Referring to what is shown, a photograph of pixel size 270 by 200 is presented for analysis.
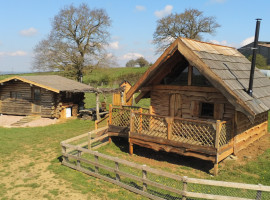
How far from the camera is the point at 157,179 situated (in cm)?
894

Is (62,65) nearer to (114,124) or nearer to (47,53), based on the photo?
(47,53)

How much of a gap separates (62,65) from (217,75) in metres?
36.8

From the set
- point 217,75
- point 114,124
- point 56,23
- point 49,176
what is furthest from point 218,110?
point 56,23

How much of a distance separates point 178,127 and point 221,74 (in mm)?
3429

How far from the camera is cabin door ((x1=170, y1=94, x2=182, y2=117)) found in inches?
466

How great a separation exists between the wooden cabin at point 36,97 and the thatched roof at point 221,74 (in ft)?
40.9

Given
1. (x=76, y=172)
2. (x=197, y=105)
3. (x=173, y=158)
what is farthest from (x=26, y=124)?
(x=197, y=105)

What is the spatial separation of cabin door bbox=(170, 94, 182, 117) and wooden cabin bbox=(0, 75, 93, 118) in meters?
11.2

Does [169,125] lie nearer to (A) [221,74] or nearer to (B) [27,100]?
(A) [221,74]

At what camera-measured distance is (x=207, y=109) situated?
37.2ft

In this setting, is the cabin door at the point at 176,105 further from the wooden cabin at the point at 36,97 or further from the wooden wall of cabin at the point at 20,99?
the wooden wall of cabin at the point at 20,99

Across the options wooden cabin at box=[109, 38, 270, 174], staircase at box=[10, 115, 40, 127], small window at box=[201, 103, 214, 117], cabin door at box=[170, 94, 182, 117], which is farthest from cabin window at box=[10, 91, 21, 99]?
small window at box=[201, 103, 214, 117]

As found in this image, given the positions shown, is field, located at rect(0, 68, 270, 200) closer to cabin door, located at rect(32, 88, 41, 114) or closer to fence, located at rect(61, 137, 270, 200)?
fence, located at rect(61, 137, 270, 200)

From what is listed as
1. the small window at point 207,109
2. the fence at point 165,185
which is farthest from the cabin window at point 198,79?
the fence at point 165,185
